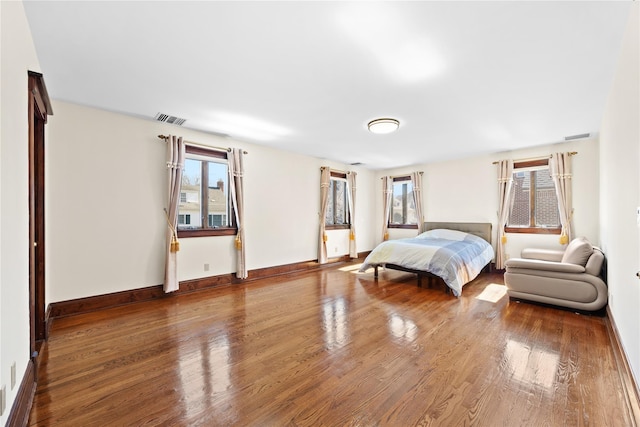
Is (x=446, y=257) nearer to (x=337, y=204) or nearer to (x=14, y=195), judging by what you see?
(x=337, y=204)

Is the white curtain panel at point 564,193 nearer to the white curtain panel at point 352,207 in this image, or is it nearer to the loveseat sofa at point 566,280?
the loveseat sofa at point 566,280

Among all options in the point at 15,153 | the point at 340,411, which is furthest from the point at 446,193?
the point at 15,153

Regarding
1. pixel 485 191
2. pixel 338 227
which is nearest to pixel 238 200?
pixel 338 227

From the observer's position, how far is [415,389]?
6.05ft

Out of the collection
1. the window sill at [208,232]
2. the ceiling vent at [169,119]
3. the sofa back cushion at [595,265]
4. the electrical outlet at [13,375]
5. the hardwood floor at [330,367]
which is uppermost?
the ceiling vent at [169,119]

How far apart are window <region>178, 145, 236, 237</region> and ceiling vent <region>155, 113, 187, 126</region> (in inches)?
15.7

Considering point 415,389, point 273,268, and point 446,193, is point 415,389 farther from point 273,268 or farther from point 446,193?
point 446,193

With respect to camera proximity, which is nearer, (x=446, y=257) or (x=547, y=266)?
(x=547, y=266)

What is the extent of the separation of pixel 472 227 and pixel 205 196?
17.6 ft

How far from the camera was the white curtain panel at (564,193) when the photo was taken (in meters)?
4.75

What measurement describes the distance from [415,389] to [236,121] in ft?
12.0

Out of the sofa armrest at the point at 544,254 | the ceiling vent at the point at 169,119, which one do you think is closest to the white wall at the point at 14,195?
the ceiling vent at the point at 169,119

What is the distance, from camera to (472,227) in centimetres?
589

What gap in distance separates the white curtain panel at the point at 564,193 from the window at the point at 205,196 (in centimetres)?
571
